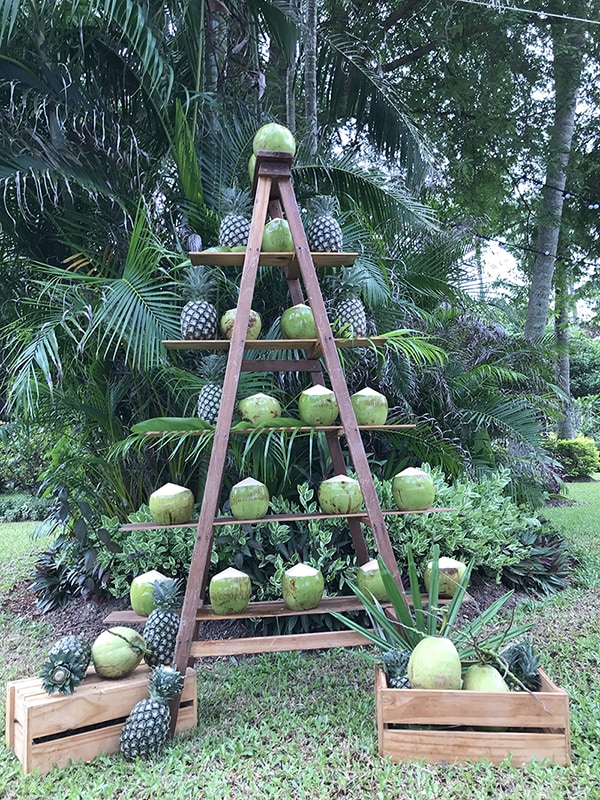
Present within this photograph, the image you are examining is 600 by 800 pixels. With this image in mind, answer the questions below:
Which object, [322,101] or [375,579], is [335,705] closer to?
[375,579]

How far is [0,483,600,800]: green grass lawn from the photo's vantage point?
1.88m

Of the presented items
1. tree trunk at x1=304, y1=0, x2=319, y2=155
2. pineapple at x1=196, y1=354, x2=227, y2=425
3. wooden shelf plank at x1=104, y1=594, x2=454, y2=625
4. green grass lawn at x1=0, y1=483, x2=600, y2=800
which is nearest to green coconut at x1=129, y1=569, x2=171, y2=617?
wooden shelf plank at x1=104, y1=594, x2=454, y2=625

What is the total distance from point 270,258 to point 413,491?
1263mm

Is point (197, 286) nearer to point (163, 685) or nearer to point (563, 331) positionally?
point (163, 685)

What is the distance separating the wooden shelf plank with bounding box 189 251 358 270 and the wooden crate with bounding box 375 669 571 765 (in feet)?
5.93

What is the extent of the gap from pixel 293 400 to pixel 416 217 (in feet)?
5.02

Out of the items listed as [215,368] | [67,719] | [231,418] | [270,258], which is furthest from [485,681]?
[270,258]

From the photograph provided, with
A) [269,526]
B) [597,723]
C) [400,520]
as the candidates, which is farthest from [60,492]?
[597,723]

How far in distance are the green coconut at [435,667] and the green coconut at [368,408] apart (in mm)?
1035

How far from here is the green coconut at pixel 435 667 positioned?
2.00 metres

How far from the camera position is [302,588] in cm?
242

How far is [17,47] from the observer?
3.77 meters

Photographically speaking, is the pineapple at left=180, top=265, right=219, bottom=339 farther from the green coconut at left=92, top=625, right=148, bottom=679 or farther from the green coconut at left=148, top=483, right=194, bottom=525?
the green coconut at left=92, top=625, right=148, bottom=679

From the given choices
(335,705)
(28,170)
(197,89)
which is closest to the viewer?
(335,705)
